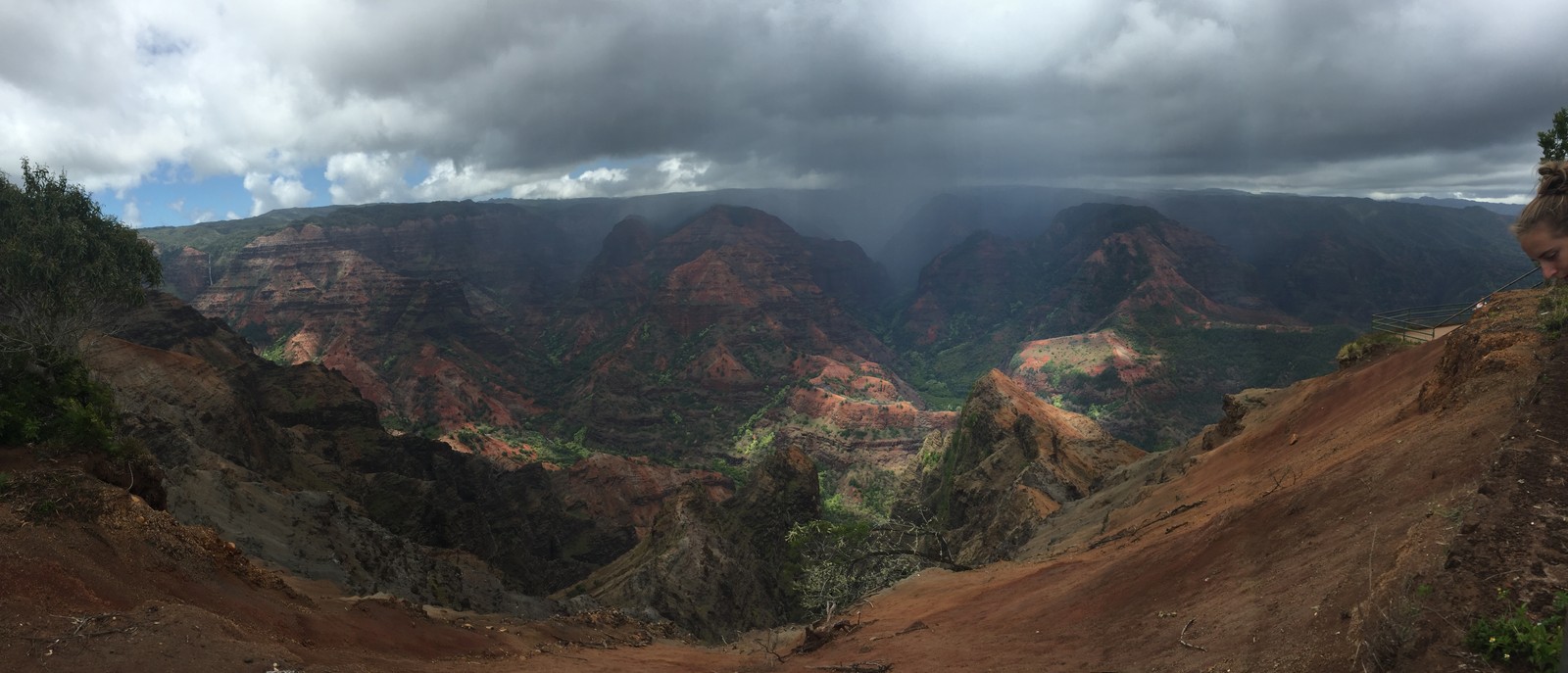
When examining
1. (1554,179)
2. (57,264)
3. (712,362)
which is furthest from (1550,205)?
(712,362)

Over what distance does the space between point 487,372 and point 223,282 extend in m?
72.1

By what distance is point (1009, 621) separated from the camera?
1642cm

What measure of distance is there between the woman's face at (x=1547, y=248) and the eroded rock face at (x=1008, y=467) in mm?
36633

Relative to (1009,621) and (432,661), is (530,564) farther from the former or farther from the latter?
(1009,621)

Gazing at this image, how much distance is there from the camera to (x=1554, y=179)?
13.8ft

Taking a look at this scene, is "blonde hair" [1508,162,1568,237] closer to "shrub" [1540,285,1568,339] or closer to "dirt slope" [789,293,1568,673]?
"dirt slope" [789,293,1568,673]

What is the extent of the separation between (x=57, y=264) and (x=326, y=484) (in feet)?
71.0

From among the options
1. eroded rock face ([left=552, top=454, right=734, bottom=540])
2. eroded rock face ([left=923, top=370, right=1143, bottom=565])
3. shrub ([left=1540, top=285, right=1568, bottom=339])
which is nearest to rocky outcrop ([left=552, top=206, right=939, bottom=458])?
eroded rock face ([left=552, top=454, right=734, bottom=540])

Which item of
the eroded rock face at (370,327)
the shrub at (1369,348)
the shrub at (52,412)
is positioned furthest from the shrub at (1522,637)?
the eroded rock face at (370,327)

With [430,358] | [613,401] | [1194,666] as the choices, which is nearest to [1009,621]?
[1194,666]

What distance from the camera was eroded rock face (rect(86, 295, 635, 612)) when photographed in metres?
27.2

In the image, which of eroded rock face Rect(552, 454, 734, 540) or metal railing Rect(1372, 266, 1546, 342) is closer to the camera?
metal railing Rect(1372, 266, 1546, 342)

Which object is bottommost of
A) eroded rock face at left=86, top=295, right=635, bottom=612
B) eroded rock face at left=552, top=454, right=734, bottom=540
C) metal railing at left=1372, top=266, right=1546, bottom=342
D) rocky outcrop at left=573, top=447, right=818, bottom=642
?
eroded rock face at left=552, top=454, right=734, bottom=540

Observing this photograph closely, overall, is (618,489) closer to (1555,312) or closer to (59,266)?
(59,266)
